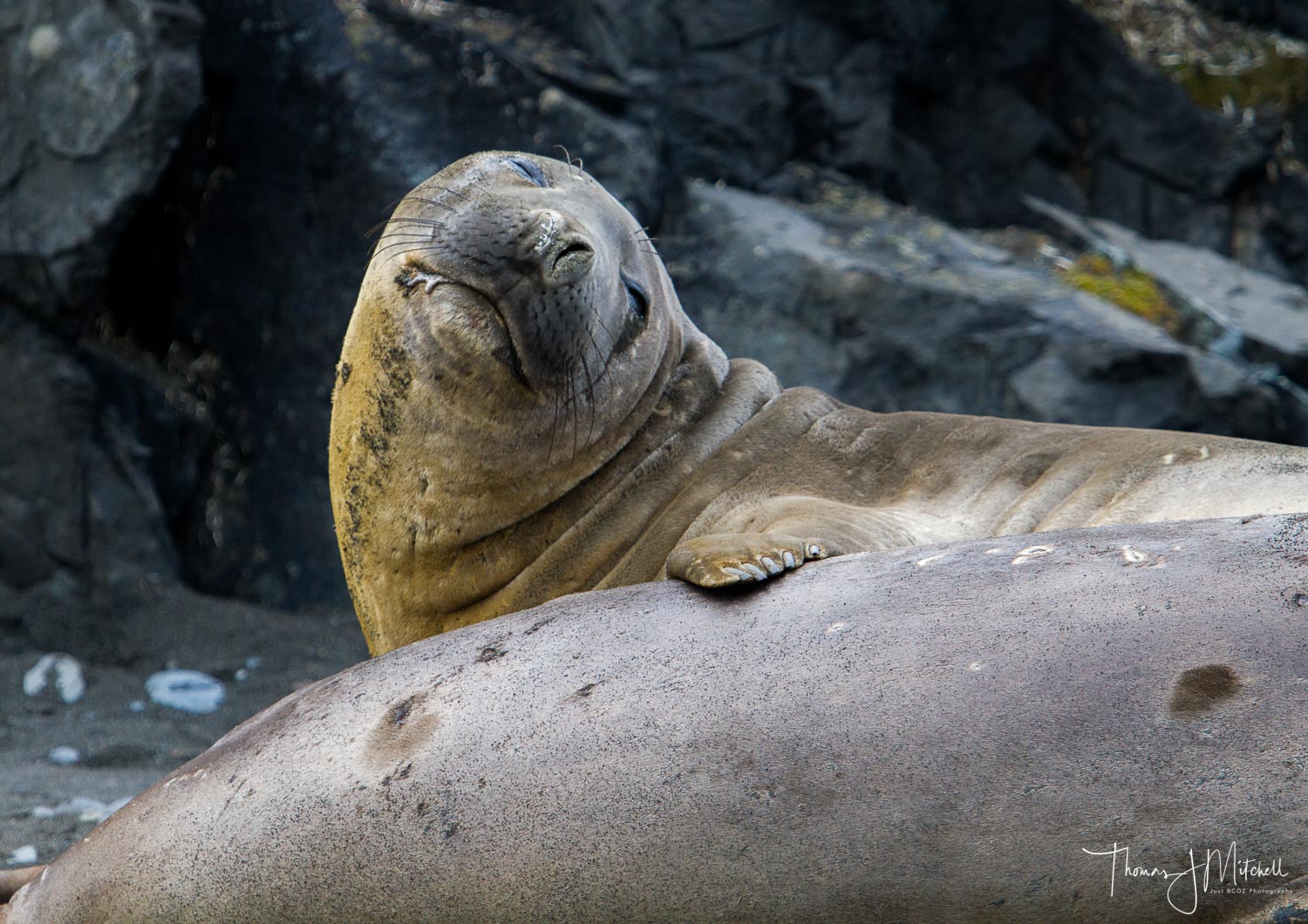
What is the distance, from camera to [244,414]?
6.74 meters

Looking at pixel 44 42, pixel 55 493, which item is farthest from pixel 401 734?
pixel 44 42

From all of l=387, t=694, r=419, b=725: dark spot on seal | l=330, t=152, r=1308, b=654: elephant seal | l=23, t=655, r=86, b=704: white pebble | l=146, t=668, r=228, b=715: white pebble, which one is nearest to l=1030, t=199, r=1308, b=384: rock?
l=330, t=152, r=1308, b=654: elephant seal

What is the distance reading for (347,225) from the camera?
648 centimetres

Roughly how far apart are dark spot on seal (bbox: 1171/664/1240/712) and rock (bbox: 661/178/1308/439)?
4387 mm

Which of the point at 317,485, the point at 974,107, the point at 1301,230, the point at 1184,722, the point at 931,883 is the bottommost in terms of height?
the point at 317,485

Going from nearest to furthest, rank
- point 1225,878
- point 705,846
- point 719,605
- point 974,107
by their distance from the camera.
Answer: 1. point 1225,878
2. point 705,846
3. point 719,605
4. point 974,107

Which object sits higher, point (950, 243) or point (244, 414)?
Answer: point (950, 243)

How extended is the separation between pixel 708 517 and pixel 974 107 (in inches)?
225

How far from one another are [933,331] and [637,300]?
127 inches

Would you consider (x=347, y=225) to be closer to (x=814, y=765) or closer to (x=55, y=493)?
(x=55, y=493)

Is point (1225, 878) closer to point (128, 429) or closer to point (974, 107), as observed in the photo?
point (128, 429)

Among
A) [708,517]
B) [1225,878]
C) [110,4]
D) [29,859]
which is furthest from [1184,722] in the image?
[110,4]

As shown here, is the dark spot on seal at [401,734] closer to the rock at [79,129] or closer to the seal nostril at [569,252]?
the seal nostril at [569,252]

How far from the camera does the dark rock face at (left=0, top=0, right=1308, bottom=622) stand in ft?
19.6
